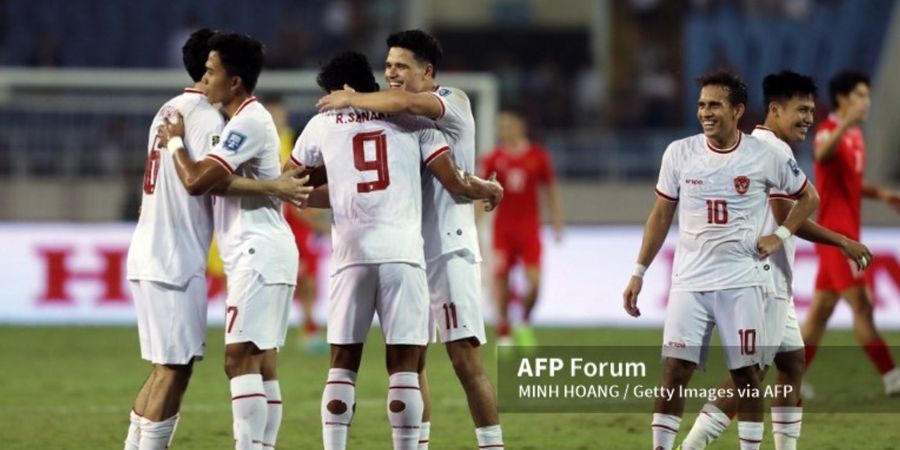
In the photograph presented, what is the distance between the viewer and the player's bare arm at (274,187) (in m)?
6.70

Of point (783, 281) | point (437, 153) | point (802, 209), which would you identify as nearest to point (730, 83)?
point (802, 209)

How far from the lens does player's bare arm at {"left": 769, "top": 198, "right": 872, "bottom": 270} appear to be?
24.3 feet

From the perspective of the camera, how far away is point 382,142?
7.03 m

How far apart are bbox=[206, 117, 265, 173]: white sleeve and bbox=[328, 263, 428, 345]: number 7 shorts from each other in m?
0.73

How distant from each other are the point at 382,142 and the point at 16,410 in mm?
4510

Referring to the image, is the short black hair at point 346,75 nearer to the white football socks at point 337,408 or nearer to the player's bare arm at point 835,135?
the white football socks at point 337,408

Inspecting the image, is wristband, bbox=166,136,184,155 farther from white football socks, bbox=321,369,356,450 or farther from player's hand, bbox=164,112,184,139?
white football socks, bbox=321,369,356,450

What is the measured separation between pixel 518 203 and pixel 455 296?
7457 mm

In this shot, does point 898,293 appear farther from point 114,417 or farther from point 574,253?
point 114,417

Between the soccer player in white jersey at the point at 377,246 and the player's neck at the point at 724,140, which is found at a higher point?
the player's neck at the point at 724,140

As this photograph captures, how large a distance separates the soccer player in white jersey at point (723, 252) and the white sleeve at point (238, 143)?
6.48 feet

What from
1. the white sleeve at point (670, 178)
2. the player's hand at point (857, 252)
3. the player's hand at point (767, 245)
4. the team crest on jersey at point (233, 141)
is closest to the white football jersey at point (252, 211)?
the team crest on jersey at point (233, 141)

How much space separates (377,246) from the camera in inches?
274

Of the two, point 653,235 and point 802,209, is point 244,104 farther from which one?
point 802,209
